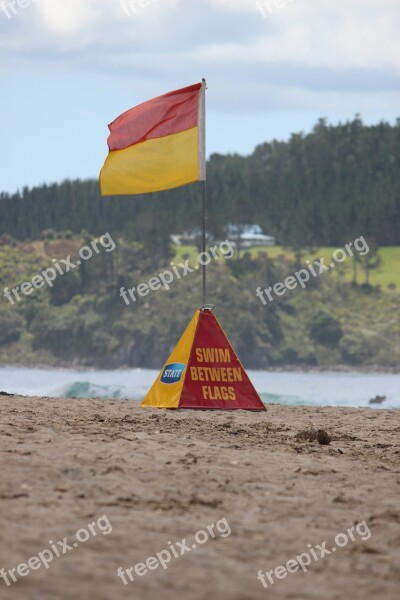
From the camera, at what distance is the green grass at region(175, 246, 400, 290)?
139 meters

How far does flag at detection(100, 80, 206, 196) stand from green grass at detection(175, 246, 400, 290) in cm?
12145

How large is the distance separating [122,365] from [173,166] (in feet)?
386

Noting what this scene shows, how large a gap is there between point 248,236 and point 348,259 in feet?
39.4

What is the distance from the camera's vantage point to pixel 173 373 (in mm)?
14008

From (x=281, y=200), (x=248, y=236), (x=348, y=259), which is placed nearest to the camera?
(x=348, y=259)

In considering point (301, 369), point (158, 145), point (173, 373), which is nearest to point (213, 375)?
point (173, 373)

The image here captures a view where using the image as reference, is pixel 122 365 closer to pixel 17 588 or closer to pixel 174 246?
pixel 174 246

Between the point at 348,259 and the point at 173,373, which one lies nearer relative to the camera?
the point at 173,373

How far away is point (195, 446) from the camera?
971cm

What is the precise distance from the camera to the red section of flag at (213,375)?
1382 centimetres

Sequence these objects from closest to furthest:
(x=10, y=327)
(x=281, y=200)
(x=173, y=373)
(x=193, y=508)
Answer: (x=193, y=508) < (x=173, y=373) < (x=10, y=327) < (x=281, y=200)

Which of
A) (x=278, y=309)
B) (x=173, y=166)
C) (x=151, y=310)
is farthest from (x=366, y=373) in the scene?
(x=173, y=166)

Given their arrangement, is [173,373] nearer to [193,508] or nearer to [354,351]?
[193,508]

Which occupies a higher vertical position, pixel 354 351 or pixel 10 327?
pixel 10 327
